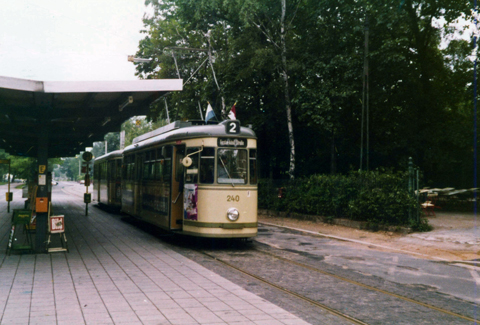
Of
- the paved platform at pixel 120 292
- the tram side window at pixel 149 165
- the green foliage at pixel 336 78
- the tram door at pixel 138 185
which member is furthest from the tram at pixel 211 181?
the green foliage at pixel 336 78

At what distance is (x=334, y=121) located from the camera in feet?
75.0

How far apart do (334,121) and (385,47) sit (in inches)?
158

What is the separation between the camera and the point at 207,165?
12219mm

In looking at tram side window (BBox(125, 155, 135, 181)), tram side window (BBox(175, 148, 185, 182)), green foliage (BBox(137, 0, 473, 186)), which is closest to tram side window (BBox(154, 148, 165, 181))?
tram side window (BBox(175, 148, 185, 182))

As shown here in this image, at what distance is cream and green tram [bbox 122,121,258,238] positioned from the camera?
39.4 ft

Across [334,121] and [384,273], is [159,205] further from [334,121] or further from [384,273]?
[334,121]

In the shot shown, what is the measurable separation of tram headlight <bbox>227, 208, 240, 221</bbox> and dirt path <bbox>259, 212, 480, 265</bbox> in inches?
165

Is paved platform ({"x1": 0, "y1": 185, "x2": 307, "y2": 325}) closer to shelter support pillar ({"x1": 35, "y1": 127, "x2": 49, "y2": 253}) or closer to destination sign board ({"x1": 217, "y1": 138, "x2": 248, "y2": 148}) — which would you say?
shelter support pillar ({"x1": 35, "y1": 127, "x2": 49, "y2": 253})

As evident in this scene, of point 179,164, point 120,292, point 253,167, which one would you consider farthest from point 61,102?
point 120,292

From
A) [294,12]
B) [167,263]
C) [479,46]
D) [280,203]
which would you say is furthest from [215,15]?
[167,263]

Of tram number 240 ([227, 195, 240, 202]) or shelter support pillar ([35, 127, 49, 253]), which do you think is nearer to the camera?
shelter support pillar ([35, 127, 49, 253])

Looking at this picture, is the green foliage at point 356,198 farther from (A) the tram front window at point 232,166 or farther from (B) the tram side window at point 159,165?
(B) the tram side window at point 159,165

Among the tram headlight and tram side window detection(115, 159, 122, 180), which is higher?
tram side window detection(115, 159, 122, 180)

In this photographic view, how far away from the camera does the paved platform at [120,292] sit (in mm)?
5922
